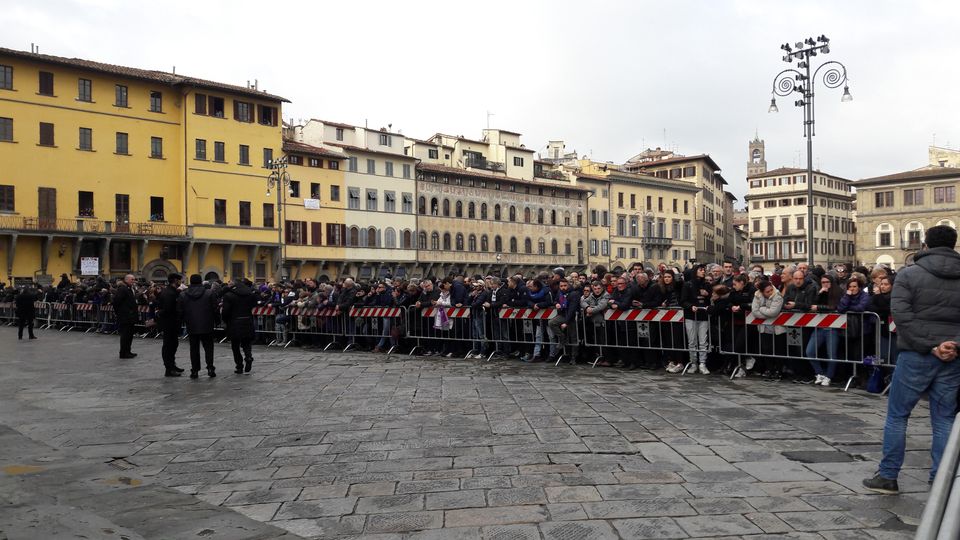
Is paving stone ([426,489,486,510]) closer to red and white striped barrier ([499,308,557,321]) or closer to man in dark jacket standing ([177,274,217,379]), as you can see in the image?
man in dark jacket standing ([177,274,217,379])

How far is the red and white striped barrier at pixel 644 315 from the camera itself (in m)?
12.1

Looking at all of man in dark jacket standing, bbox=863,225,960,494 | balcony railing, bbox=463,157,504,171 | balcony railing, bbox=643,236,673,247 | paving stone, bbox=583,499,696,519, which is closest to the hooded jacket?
man in dark jacket standing, bbox=863,225,960,494

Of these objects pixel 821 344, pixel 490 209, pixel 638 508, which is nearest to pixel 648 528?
pixel 638 508

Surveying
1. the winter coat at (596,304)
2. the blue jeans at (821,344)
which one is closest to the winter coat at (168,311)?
the winter coat at (596,304)

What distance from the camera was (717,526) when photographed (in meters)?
4.27

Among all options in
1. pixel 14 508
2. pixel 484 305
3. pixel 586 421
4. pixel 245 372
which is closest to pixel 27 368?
pixel 245 372

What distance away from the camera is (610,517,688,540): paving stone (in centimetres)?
414

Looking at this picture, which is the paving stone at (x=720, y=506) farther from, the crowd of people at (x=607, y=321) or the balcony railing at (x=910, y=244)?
the balcony railing at (x=910, y=244)

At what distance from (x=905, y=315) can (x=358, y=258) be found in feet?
172

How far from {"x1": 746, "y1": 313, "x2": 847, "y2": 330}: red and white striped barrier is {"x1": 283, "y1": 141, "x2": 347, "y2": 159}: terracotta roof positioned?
4469cm

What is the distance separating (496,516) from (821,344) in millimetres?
7487

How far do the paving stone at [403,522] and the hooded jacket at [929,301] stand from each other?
3359 millimetres

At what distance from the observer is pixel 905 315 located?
4.98m

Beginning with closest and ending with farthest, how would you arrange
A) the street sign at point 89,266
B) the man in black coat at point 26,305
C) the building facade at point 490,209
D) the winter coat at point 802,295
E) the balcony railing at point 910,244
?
the winter coat at point 802,295, the man in black coat at point 26,305, the street sign at point 89,266, the building facade at point 490,209, the balcony railing at point 910,244
